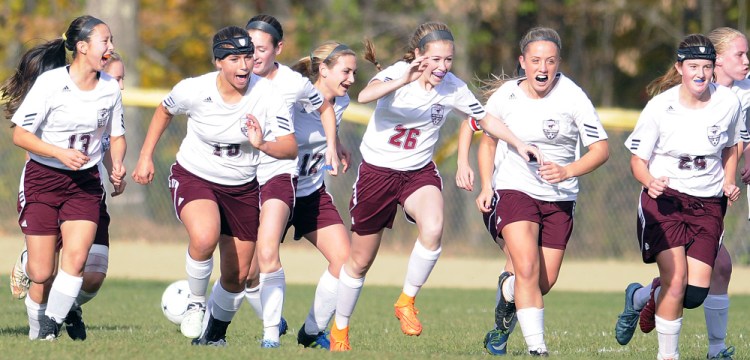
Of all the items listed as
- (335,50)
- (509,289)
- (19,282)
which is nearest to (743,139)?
(509,289)

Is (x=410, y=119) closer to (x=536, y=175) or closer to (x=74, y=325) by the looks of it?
(x=536, y=175)

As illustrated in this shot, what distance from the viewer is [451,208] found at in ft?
56.8

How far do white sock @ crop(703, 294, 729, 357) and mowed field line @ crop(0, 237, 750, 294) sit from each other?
6.71 meters

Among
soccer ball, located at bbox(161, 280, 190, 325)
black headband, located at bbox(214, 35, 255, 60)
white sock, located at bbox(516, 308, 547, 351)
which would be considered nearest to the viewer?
white sock, located at bbox(516, 308, 547, 351)

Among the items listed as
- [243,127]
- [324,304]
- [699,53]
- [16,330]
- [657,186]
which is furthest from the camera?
[16,330]

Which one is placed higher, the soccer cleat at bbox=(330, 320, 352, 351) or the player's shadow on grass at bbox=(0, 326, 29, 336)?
the soccer cleat at bbox=(330, 320, 352, 351)

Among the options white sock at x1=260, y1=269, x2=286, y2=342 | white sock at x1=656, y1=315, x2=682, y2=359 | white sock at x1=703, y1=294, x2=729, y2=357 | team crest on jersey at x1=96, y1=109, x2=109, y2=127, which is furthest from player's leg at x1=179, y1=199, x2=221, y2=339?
white sock at x1=703, y1=294, x2=729, y2=357

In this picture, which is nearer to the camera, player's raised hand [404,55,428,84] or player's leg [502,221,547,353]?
player's leg [502,221,547,353]

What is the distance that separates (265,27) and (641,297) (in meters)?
3.08

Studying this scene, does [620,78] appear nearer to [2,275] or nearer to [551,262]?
[2,275]

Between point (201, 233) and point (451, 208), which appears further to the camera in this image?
point (451, 208)

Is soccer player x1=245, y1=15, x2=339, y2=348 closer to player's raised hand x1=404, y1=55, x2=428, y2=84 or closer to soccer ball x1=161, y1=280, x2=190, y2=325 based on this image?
player's raised hand x1=404, y1=55, x2=428, y2=84

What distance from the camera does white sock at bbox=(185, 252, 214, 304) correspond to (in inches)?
305

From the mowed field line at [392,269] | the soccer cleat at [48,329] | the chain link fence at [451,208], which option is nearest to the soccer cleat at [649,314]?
the soccer cleat at [48,329]
